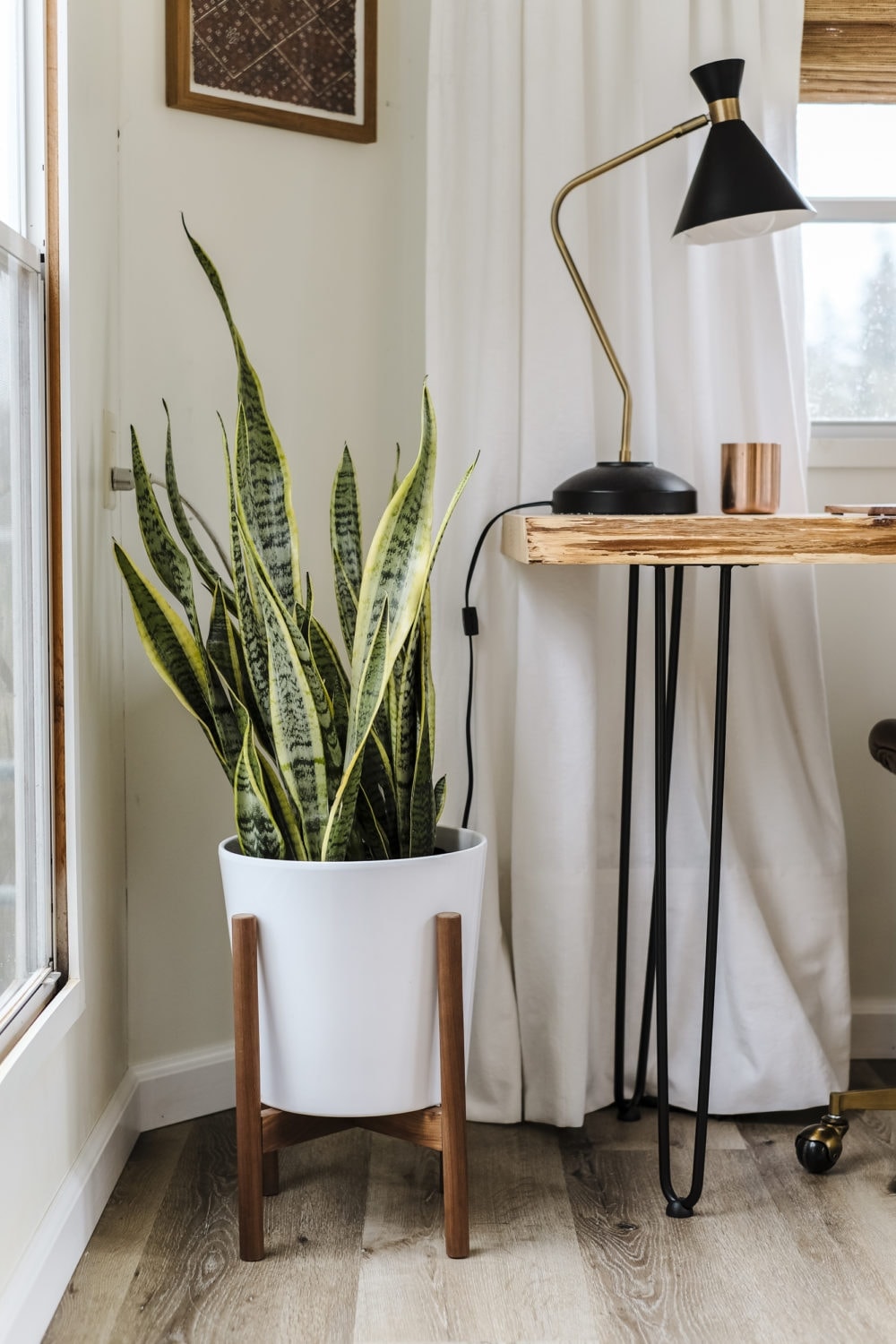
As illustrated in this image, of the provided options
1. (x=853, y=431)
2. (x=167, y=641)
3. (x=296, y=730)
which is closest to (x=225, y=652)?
(x=167, y=641)

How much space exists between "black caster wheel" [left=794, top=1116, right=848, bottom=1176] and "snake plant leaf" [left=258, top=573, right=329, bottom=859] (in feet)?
2.70

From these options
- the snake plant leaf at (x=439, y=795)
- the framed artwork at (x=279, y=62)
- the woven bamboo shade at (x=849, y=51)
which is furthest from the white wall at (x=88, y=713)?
the woven bamboo shade at (x=849, y=51)

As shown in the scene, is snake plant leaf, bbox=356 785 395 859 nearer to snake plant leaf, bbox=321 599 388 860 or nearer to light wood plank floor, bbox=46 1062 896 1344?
snake plant leaf, bbox=321 599 388 860

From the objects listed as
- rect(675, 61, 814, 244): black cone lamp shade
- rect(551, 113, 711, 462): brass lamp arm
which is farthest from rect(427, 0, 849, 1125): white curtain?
rect(675, 61, 814, 244): black cone lamp shade

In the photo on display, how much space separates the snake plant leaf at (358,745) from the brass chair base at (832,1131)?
80 centimetres

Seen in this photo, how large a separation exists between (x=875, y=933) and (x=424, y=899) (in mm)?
1078

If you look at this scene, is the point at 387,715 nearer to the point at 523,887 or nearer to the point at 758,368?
the point at 523,887

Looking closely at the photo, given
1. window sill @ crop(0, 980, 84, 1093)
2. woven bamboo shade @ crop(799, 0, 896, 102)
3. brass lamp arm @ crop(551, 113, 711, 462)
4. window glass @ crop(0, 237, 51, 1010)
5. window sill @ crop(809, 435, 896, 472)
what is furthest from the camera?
window sill @ crop(809, 435, 896, 472)

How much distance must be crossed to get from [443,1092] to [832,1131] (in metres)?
0.61

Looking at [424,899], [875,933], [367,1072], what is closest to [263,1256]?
[367,1072]

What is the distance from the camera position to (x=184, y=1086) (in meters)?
1.83

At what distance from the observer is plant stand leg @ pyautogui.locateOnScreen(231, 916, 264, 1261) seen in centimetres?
141

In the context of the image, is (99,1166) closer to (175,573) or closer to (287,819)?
(287,819)

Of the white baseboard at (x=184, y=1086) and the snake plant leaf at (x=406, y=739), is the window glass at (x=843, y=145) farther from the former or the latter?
the white baseboard at (x=184, y=1086)
